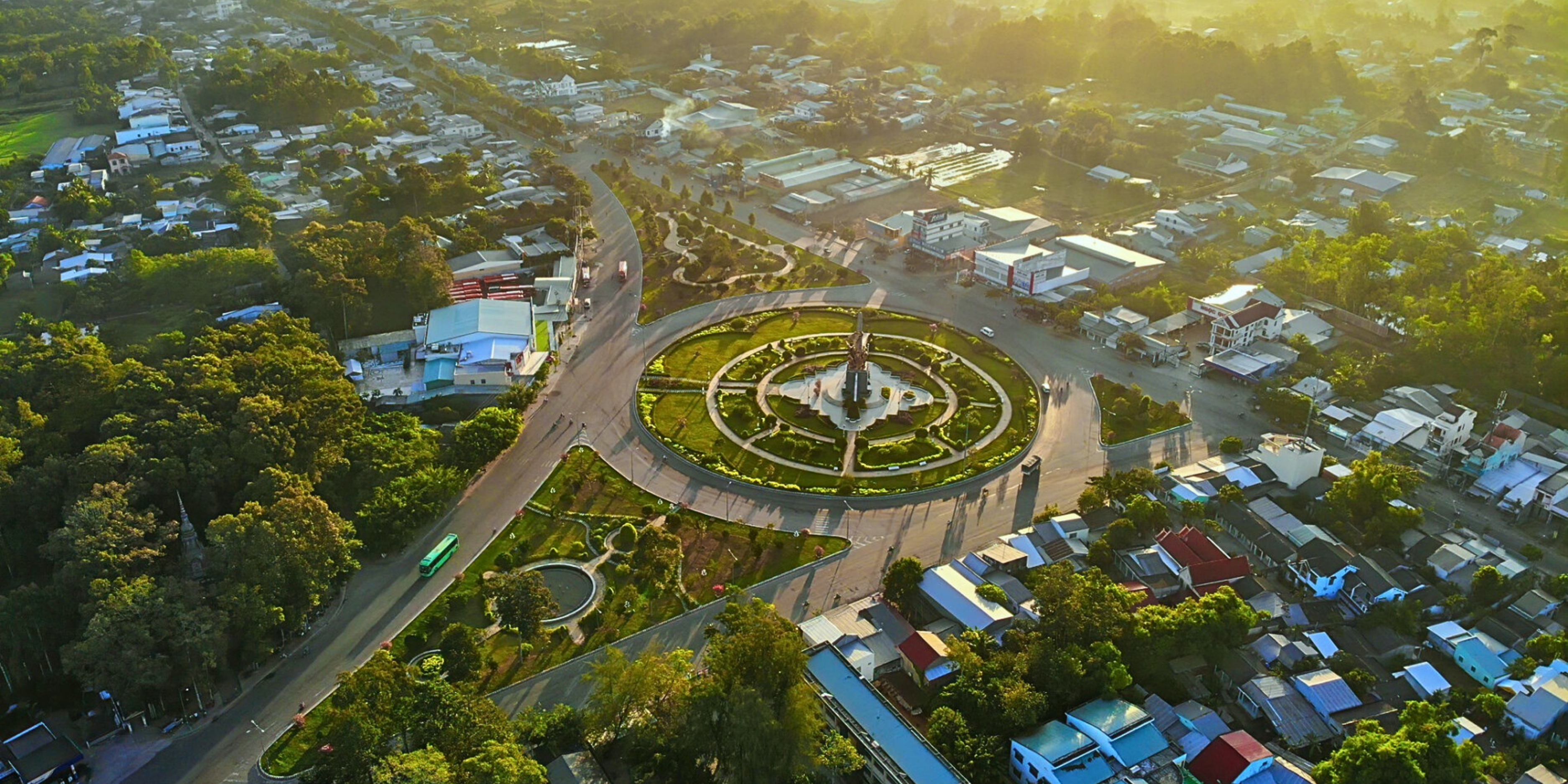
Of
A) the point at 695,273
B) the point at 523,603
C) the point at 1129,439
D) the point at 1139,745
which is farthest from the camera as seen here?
the point at 695,273

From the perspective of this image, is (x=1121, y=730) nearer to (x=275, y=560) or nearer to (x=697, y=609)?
(x=697, y=609)

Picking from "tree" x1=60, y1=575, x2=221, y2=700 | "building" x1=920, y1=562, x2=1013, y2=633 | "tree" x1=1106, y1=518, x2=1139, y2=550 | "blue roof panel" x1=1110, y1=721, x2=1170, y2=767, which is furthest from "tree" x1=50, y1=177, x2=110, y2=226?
"blue roof panel" x1=1110, y1=721, x2=1170, y2=767

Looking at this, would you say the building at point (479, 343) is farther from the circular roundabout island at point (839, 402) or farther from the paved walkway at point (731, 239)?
the paved walkway at point (731, 239)

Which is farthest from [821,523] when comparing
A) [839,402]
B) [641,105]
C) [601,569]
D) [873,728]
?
[641,105]

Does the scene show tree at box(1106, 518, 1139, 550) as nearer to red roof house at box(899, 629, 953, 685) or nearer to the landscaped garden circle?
red roof house at box(899, 629, 953, 685)

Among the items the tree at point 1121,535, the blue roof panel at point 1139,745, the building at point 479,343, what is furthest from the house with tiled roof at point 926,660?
the building at point 479,343

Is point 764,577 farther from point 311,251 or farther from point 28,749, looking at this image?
point 311,251
